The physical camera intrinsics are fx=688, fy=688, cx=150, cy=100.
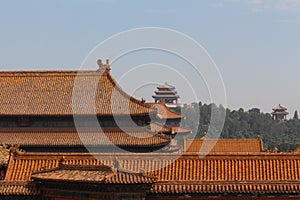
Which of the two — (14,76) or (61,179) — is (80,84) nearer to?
(14,76)

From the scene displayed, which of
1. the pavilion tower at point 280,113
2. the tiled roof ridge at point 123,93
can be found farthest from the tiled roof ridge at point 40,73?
the pavilion tower at point 280,113

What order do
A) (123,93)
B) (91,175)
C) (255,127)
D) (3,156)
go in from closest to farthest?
(91,175), (3,156), (123,93), (255,127)

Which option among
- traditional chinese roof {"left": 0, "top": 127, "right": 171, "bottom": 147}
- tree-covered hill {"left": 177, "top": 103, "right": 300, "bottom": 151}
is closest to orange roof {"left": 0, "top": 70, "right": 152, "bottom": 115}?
traditional chinese roof {"left": 0, "top": 127, "right": 171, "bottom": 147}

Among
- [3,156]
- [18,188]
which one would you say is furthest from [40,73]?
[18,188]

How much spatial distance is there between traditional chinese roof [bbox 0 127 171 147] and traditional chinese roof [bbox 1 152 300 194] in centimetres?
1181

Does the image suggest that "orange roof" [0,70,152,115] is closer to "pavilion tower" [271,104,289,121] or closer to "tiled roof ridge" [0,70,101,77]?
"tiled roof ridge" [0,70,101,77]

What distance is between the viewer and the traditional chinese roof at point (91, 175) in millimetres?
23672

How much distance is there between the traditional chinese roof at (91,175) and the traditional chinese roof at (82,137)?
12.9 metres

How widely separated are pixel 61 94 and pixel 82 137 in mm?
3936

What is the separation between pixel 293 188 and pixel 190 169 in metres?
3.89

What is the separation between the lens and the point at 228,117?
15388 centimetres

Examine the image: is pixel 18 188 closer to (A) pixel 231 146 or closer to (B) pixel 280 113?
(A) pixel 231 146

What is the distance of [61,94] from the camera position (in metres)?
42.2

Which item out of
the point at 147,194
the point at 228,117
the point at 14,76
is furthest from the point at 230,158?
the point at 228,117
